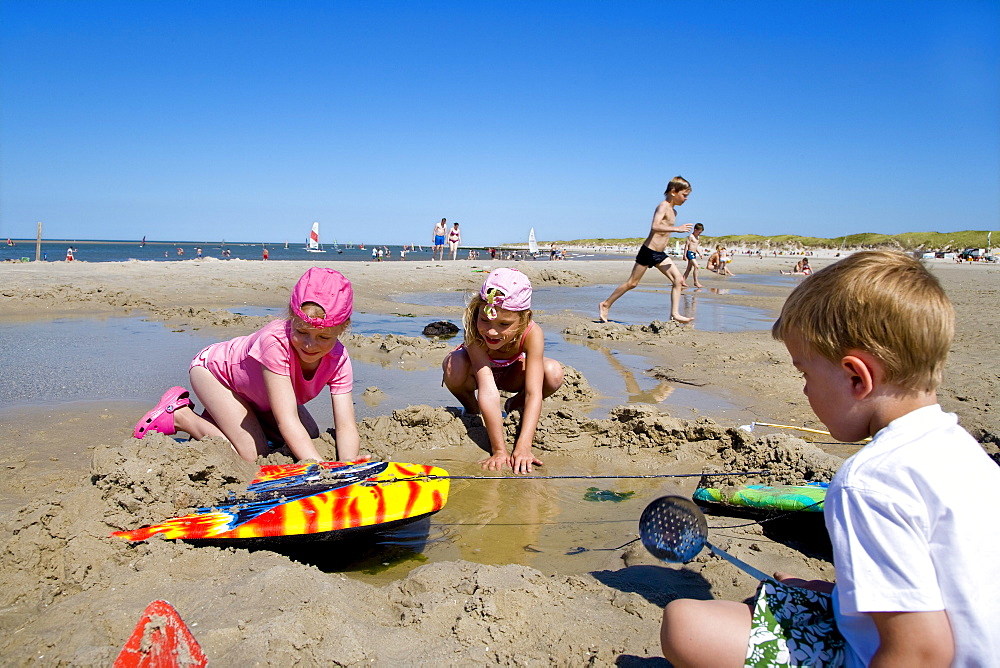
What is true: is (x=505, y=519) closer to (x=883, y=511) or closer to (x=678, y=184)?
(x=883, y=511)

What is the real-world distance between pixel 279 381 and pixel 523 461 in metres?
1.36

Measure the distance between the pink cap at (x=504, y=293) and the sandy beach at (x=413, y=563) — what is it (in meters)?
0.86

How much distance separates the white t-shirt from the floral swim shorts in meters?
0.28

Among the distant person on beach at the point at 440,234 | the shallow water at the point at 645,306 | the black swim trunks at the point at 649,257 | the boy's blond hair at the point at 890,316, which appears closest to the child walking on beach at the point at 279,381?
the boy's blond hair at the point at 890,316

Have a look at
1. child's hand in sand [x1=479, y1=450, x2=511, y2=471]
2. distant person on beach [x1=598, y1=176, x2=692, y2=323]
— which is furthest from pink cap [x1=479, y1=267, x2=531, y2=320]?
distant person on beach [x1=598, y1=176, x2=692, y2=323]

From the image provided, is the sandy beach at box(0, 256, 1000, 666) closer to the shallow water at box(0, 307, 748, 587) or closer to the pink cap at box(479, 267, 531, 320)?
the shallow water at box(0, 307, 748, 587)

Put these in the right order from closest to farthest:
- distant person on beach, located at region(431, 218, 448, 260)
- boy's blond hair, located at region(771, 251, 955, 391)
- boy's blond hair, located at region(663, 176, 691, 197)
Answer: boy's blond hair, located at region(771, 251, 955, 391) < boy's blond hair, located at region(663, 176, 691, 197) < distant person on beach, located at region(431, 218, 448, 260)

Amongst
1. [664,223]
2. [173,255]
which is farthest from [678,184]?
[173,255]

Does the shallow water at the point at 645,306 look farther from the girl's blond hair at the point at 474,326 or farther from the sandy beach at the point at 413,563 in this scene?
the girl's blond hair at the point at 474,326

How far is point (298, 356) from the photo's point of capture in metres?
3.32

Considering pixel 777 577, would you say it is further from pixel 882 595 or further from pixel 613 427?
pixel 613 427

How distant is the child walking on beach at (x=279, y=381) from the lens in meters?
3.13

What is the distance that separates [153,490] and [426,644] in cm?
143

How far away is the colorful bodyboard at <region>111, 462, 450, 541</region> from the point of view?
2.40 meters
